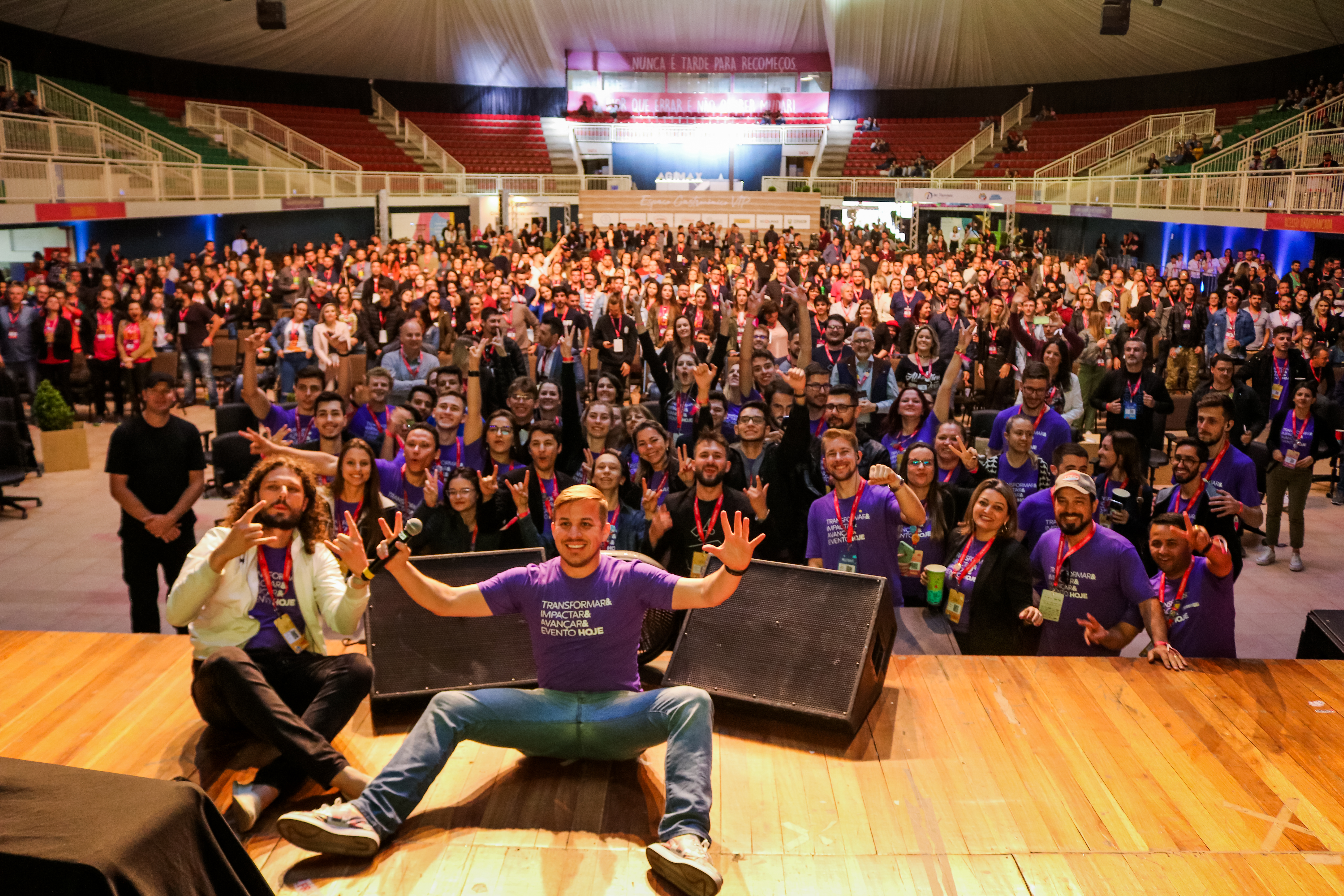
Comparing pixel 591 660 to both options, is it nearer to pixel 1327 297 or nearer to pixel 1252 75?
pixel 1327 297

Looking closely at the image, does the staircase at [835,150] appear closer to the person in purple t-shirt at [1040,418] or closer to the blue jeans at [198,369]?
the blue jeans at [198,369]

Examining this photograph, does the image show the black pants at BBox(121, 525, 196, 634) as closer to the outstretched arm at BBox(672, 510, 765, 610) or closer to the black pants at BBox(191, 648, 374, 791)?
the black pants at BBox(191, 648, 374, 791)

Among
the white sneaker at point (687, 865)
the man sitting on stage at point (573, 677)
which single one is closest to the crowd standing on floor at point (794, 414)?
the man sitting on stage at point (573, 677)

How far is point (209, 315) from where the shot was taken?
11258mm

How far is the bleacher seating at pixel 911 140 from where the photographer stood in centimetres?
3206

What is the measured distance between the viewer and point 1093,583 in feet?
13.8

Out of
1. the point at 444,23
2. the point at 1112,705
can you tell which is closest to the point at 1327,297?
the point at 1112,705

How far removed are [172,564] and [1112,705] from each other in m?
4.35

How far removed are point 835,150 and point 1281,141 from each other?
54.6 ft

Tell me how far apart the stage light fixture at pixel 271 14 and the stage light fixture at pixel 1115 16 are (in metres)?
11.6

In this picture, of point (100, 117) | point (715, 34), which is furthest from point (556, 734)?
point (715, 34)

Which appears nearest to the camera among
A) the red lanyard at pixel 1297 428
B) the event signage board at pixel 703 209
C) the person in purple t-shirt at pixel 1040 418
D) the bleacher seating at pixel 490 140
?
the person in purple t-shirt at pixel 1040 418

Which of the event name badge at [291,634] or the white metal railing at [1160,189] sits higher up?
the white metal railing at [1160,189]

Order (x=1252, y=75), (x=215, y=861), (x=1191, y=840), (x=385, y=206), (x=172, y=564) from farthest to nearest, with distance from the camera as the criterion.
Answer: (x=1252, y=75) → (x=385, y=206) → (x=172, y=564) → (x=1191, y=840) → (x=215, y=861)
